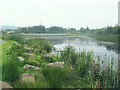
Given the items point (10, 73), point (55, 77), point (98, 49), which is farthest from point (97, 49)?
point (55, 77)

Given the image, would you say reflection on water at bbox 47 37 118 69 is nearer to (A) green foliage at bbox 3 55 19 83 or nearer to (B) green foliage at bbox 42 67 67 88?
(B) green foliage at bbox 42 67 67 88

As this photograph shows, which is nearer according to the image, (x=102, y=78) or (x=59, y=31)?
(x=102, y=78)

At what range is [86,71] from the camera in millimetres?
7824

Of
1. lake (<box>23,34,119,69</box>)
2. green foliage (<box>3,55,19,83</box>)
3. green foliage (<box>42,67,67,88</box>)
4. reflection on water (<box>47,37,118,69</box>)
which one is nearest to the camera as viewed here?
green foliage (<box>42,67,67,88</box>)

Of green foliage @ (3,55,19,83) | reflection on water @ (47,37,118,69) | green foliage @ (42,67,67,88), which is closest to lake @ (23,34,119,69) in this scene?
reflection on water @ (47,37,118,69)

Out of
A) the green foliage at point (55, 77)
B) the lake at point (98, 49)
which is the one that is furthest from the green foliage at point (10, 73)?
the lake at point (98, 49)

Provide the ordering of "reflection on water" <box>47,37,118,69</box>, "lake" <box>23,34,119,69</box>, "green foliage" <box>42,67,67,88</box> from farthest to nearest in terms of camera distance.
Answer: "reflection on water" <box>47,37,118,69</box> → "lake" <box>23,34,119,69</box> → "green foliage" <box>42,67,67,88</box>

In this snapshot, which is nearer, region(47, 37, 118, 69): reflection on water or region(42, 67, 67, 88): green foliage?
region(42, 67, 67, 88): green foliage

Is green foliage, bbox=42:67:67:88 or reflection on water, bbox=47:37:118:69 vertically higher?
green foliage, bbox=42:67:67:88

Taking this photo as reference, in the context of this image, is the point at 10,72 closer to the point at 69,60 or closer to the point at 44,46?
the point at 69,60

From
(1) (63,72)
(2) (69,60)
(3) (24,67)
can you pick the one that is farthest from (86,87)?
(2) (69,60)

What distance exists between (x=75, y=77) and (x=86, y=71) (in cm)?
59

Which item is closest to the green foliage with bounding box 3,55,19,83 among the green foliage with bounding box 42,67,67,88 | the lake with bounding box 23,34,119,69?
the green foliage with bounding box 42,67,67,88

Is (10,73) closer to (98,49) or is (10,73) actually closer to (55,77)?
(55,77)
